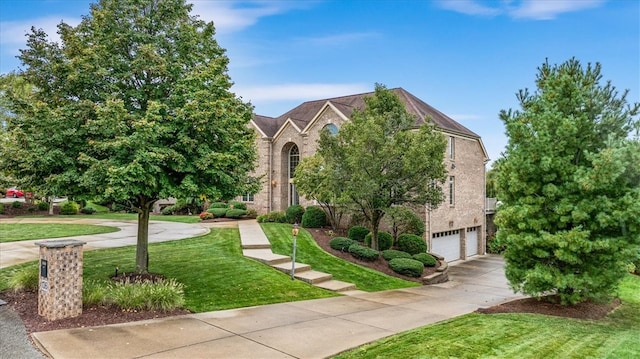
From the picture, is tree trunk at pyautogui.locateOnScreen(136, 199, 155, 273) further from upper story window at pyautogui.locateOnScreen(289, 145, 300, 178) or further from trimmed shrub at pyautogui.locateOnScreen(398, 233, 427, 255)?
upper story window at pyautogui.locateOnScreen(289, 145, 300, 178)

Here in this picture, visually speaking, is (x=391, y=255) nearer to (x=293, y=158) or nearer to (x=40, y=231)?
(x=293, y=158)

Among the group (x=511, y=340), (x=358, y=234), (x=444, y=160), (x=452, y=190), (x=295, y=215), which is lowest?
(x=511, y=340)

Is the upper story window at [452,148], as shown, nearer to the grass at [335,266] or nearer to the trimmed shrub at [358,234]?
the trimmed shrub at [358,234]

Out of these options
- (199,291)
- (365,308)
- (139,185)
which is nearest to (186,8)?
(139,185)

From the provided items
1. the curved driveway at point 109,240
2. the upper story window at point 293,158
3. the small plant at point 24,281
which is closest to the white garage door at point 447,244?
the upper story window at point 293,158

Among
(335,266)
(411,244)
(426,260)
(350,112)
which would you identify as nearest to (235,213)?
(350,112)

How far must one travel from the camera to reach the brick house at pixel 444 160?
24750mm

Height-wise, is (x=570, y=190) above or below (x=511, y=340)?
above

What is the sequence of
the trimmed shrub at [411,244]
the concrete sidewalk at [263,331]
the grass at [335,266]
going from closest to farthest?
the concrete sidewalk at [263,331], the grass at [335,266], the trimmed shrub at [411,244]

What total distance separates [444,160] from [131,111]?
18.6m

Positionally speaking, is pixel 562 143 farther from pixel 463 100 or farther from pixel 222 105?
pixel 463 100

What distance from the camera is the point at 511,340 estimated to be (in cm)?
723

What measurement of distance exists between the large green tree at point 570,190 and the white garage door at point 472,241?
56.5ft

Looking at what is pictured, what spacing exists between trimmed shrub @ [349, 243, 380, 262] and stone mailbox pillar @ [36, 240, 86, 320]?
11601 mm
